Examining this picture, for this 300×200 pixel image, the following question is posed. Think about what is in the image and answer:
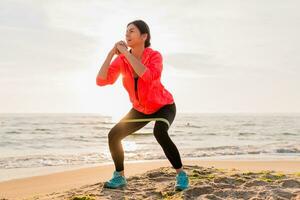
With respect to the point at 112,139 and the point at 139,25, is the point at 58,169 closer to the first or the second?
the point at 112,139

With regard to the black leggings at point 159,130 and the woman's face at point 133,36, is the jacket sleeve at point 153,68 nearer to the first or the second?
the woman's face at point 133,36

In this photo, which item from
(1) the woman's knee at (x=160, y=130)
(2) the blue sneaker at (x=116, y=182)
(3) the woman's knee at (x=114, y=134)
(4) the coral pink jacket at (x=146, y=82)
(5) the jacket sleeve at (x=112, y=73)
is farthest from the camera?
(2) the blue sneaker at (x=116, y=182)

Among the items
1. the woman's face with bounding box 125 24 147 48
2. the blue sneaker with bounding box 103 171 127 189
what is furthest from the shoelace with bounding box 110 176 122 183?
the woman's face with bounding box 125 24 147 48

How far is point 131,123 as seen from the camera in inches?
203

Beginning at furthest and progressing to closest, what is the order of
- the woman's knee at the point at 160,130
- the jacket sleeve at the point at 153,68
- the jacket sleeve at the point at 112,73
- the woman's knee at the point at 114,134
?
the woman's knee at the point at 114,134
the jacket sleeve at the point at 112,73
the woman's knee at the point at 160,130
the jacket sleeve at the point at 153,68

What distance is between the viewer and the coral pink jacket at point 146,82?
4797mm

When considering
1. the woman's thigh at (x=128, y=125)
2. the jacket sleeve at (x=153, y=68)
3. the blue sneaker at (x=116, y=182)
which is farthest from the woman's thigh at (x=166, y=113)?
the blue sneaker at (x=116, y=182)

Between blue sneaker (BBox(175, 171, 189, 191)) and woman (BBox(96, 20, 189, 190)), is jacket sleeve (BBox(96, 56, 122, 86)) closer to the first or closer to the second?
woman (BBox(96, 20, 189, 190))

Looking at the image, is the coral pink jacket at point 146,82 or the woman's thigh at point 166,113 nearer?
the coral pink jacket at point 146,82

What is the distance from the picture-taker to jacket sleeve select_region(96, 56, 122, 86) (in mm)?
5088

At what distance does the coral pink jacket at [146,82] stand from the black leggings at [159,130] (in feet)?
0.25

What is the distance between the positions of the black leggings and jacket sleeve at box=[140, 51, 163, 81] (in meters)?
0.51

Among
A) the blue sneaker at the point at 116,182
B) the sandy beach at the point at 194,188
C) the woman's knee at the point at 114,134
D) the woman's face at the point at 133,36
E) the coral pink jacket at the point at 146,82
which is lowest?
the sandy beach at the point at 194,188

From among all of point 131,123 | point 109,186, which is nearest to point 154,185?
point 109,186
